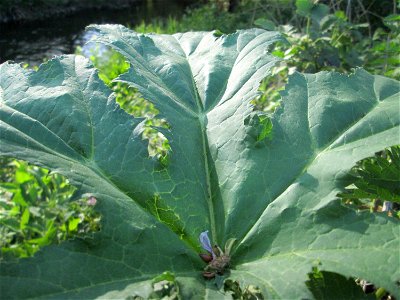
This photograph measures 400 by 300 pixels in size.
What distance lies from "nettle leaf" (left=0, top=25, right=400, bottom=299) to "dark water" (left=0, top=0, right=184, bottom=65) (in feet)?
37.1

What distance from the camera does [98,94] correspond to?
3.59 ft

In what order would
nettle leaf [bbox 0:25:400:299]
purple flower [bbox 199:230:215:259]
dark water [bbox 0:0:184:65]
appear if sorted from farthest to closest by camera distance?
dark water [bbox 0:0:184:65]
purple flower [bbox 199:230:215:259]
nettle leaf [bbox 0:25:400:299]

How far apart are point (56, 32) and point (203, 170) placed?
15932mm

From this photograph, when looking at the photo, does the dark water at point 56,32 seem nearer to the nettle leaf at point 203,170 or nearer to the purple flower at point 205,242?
the nettle leaf at point 203,170

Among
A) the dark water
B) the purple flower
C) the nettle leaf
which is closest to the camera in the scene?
the nettle leaf

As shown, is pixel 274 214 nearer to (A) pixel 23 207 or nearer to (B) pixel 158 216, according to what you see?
(B) pixel 158 216

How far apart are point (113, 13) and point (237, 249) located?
20460 millimetres

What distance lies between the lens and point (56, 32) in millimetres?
15719

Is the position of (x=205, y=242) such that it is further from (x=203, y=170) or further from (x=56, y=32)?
(x=56, y=32)

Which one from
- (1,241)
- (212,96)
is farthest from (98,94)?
(1,241)

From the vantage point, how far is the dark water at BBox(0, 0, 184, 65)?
42.1 ft

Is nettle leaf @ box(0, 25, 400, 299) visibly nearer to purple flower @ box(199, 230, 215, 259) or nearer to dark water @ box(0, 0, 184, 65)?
purple flower @ box(199, 230, 215, 259)

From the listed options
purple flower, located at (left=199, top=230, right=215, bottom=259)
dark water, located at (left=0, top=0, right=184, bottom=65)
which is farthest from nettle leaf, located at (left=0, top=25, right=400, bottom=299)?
dark water, located at (left=0, top=0, right=184, bottom=65)

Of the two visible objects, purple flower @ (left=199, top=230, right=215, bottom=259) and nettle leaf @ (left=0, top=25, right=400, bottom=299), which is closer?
nettle leaf @ (left=0, top=25, right=400, bottom=299)
